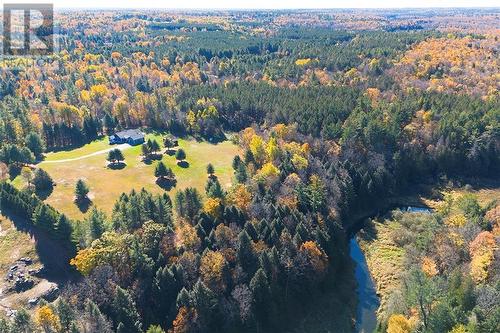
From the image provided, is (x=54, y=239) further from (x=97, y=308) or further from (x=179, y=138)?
(x=179, y=138)

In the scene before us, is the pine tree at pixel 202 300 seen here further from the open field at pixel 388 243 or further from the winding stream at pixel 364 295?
the open field at pixel 388 243

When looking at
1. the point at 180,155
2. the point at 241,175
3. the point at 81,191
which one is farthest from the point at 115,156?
the point at 241,175

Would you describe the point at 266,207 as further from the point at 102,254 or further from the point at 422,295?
the point at 422,295

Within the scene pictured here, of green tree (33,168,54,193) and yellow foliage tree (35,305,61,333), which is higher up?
green tree (33,168,54,193)

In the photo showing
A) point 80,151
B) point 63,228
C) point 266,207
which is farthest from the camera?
point 80,151

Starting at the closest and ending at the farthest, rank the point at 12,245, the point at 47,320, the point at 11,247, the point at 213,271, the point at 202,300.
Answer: the point at 47,320, the point at 202,300, the point at 213,271, the point at 11,247, the point at 12,245

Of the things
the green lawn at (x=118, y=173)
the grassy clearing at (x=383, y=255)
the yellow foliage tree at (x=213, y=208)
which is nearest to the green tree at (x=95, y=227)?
the green lawn at (x=118, y=173)

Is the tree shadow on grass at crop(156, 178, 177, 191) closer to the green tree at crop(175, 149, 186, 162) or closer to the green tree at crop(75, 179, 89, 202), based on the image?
the green tree at crop(175, 149, 186, 162)

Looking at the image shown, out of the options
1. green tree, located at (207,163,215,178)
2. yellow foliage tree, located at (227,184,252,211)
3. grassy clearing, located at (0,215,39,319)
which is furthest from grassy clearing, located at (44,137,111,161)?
yellow foliage tree, located at (227,184,252,211)
